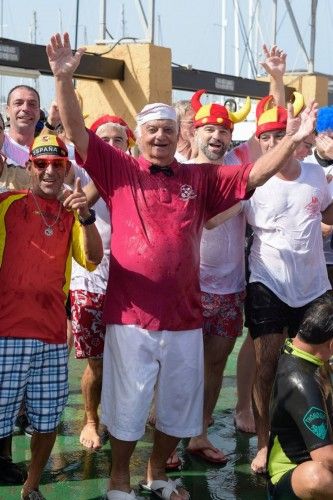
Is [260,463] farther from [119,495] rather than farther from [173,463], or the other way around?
[119,495]

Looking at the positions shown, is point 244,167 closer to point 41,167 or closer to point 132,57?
point 41,167

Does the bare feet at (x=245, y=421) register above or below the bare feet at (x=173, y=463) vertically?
above

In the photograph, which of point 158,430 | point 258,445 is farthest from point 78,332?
point 258,445

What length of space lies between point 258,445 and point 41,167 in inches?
86.6

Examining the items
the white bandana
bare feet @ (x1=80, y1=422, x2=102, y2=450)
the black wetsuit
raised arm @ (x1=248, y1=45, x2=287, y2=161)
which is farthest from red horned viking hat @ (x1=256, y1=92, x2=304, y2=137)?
bare feet @ (x1=80, y1=422, x2=102, y2=450)

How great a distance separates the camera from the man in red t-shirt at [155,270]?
4449 millimetres

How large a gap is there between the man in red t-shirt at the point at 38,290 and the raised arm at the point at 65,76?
0.15 metres

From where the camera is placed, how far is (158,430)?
15.3 feet

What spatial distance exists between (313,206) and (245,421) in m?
1.64

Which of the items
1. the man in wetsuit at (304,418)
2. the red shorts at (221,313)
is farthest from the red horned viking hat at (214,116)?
the man in wetsuit at (304,418)

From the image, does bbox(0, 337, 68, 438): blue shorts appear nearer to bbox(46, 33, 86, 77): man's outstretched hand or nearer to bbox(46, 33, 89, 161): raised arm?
bbox(46, 33, 89, 161): raised arm

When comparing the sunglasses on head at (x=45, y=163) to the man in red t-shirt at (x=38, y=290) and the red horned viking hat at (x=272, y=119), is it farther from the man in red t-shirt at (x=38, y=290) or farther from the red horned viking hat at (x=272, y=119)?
the red horned viking hat at (x=272, y=119)

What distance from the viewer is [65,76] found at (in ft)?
14.1

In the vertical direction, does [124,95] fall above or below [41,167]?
above
